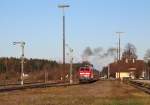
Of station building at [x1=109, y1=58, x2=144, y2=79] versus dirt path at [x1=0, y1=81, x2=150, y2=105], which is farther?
station building at [x1=109, y1=58, x2=144, y2=79]

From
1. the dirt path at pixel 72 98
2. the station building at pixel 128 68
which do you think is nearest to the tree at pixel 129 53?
the station building at pixel 128 68

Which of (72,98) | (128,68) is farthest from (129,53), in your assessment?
(72,98)

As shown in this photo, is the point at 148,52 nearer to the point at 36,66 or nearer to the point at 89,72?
the point at 36,66

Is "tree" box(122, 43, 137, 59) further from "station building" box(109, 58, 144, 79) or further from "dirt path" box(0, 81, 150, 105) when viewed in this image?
"dirt path" box(0, 81, 150, 105)

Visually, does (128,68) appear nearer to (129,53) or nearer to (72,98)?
(129,53)

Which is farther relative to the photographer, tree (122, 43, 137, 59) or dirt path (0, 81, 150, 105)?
tree (122, 43, 137, 59)

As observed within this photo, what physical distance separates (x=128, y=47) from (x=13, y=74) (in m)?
45.8

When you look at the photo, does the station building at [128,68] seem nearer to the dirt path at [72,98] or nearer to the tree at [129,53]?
the tree at [129,53]

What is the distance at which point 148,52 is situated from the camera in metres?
→ 166

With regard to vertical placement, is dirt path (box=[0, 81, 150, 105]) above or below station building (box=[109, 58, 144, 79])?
below

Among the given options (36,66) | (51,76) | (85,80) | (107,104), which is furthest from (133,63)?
(107,104)

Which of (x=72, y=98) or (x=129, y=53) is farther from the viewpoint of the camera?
(x=129, y=53)

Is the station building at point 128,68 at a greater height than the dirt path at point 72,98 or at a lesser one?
greater

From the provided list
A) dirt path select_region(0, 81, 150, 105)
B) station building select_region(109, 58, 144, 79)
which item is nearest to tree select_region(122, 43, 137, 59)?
station building select_region(109, 58, 144, 79)
